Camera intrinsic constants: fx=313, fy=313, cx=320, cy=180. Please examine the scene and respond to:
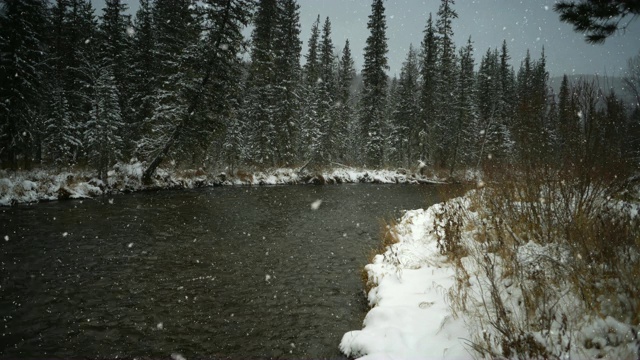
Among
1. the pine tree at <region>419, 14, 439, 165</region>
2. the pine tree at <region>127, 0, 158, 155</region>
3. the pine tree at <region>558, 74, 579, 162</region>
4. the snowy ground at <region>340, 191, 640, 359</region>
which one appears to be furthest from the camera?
the pine tree at <region>419, 14, 439, 165</region>

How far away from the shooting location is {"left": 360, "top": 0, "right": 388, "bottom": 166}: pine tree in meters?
34.3

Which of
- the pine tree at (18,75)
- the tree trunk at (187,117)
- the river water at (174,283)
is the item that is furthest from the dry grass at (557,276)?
the pine tree at (18,75)

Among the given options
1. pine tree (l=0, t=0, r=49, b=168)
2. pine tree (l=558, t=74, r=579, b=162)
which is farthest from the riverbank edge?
pine tree (l=558, t=74, r=579, b=162)

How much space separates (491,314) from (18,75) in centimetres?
2714

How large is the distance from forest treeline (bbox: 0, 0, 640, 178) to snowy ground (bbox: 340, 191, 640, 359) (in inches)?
80.2

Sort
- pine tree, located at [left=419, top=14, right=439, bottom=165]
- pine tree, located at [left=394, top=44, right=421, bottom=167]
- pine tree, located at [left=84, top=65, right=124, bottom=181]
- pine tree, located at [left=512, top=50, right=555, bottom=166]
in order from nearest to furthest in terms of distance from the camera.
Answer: pine tree, located at [left=512, top=50, right=555, bottom=166], pine tree, located at [left=84, top=65, right=124, bottom=181], pine tree, located at [left=419, top=14, right=439, bottom=165], pine tree, located at [left=394, top=44, right=421, bottom=167]

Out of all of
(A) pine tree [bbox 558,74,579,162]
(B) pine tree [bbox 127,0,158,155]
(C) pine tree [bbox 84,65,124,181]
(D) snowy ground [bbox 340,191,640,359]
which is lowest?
(D) snowy ground [bbox 340,191,640,359]

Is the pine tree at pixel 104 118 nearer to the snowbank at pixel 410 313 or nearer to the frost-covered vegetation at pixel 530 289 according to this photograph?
the snowbank at pixel 410 313

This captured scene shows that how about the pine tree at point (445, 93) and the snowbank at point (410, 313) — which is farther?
the pine tree at point (445, 93)

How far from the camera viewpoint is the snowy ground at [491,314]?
301 centimetres

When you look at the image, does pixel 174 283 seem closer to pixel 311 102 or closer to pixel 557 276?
pixel 557 276

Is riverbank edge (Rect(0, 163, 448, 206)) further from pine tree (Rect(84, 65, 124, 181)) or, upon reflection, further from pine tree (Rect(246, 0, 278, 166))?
pine tree (Rect(246, 0, 278, 166))

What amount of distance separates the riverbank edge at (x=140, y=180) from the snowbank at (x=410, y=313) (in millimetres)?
15741

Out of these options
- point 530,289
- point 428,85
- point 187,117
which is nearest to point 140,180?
point 187,117
